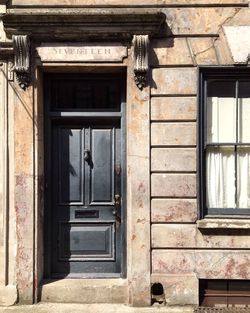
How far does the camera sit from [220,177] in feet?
22.0

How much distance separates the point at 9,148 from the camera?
653cm

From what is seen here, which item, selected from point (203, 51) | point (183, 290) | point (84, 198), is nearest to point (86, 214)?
point (84, 198)

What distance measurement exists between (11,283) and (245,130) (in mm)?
3881

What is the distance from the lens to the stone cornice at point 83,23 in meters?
6.27

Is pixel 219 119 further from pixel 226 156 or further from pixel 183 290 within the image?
pixel 183 290

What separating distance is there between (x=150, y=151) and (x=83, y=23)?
1.94 metres

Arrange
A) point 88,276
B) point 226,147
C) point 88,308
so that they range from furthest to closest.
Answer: point 88,276 → point 226,147 → point 88,308

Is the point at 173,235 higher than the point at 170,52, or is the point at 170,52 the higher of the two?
the point at 170,52

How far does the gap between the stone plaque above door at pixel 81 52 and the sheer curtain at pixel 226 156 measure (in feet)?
4.82

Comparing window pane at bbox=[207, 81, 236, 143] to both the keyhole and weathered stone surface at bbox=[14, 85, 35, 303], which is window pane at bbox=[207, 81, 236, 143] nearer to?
the keyhole

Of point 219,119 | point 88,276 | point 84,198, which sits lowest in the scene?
point 88,276

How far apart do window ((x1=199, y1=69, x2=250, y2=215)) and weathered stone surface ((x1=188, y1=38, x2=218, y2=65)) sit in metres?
0.28

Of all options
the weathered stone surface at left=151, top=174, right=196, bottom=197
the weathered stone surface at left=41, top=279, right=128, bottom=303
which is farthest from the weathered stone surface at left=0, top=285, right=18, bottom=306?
the weathered stone surface at left=151, top=174, right=196, bottom=197

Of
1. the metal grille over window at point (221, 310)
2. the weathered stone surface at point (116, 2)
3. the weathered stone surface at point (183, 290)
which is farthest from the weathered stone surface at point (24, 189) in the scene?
the metal grille over window at point (221, 310)
